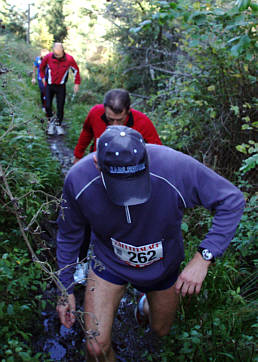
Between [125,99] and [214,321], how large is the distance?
2102mm

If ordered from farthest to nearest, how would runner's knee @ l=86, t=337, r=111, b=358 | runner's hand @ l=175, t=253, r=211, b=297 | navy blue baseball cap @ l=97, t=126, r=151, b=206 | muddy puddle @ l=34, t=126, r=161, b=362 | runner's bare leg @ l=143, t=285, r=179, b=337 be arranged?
muddy puddle @ l=34, t=126, r=161, b=362
runner's bare leg @ l=143, t=285, r=179, b=337
runner's knee @ l=86, t=337, r=111, b=358
runner's hand @ l=175, t=253, r=211, b=297
navy blue baseball cap @ l=97, t=126, r=151, b=206

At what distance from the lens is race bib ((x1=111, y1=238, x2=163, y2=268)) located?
2.19 metres

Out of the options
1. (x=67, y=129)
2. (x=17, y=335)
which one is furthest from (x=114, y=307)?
(x=67, y=129)

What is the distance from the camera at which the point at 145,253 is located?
220cm

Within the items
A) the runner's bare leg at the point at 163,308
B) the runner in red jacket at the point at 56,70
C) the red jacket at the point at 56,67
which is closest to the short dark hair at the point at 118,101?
the runner's bare leg at the point at 163,308

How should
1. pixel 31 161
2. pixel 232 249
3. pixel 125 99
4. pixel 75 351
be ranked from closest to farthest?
pixel 75 351 < pixel 125 99 < pixel 232 249 < pixel 31 161

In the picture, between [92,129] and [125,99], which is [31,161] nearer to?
[92,129]

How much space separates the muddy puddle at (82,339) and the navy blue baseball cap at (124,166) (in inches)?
59.2

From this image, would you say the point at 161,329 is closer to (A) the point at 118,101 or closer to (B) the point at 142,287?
(B) the point at 142,287

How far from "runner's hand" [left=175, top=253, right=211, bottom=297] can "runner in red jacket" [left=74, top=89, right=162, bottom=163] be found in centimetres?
171

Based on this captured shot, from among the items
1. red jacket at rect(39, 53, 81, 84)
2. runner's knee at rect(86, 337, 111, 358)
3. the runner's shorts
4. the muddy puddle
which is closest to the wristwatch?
the runner's shorts

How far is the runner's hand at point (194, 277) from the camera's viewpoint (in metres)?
2.01

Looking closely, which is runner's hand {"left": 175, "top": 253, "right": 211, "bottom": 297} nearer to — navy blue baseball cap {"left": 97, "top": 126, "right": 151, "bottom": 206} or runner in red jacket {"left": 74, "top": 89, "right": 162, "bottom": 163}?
navy blue baseball cap {"left": 97, "top": 126, "right": 151, "bottom": 206}

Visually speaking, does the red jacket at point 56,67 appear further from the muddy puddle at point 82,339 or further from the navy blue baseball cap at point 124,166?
the navy blue baseball cap at point 124,166
